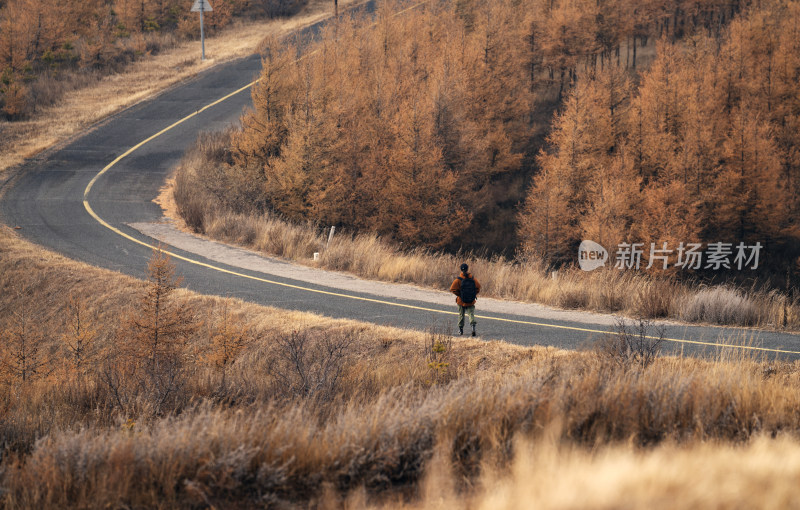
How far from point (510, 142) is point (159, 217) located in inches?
1070

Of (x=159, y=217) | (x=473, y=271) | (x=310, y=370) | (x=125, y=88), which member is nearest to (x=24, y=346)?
(x=310, y=370)

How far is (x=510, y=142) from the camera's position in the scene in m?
46.2

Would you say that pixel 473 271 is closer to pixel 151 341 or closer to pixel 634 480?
pixel 151 341

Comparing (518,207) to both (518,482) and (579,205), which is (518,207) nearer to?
(579,205)

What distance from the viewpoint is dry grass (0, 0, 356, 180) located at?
35.2m

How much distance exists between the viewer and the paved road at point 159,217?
1296 cm

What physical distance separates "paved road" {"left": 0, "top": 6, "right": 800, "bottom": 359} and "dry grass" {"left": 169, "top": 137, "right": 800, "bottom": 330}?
91 cm

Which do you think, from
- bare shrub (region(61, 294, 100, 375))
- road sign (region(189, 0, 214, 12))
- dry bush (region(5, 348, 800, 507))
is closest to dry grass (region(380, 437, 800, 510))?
dry bush (region(5, 348, 800, 507))

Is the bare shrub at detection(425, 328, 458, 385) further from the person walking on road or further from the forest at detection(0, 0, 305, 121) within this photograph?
the forest at detection(0, 0, 305, 121)

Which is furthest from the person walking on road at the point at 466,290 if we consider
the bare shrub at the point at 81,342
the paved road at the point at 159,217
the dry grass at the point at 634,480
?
the dry grass at the point at 634,480

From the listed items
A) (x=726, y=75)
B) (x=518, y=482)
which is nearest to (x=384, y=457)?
(x=518, y=482)

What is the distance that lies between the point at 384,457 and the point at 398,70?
40791mm

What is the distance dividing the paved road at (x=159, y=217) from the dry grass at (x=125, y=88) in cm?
100

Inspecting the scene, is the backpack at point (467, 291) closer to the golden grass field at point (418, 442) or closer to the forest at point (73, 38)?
the golden grass field at point (418, 442)
